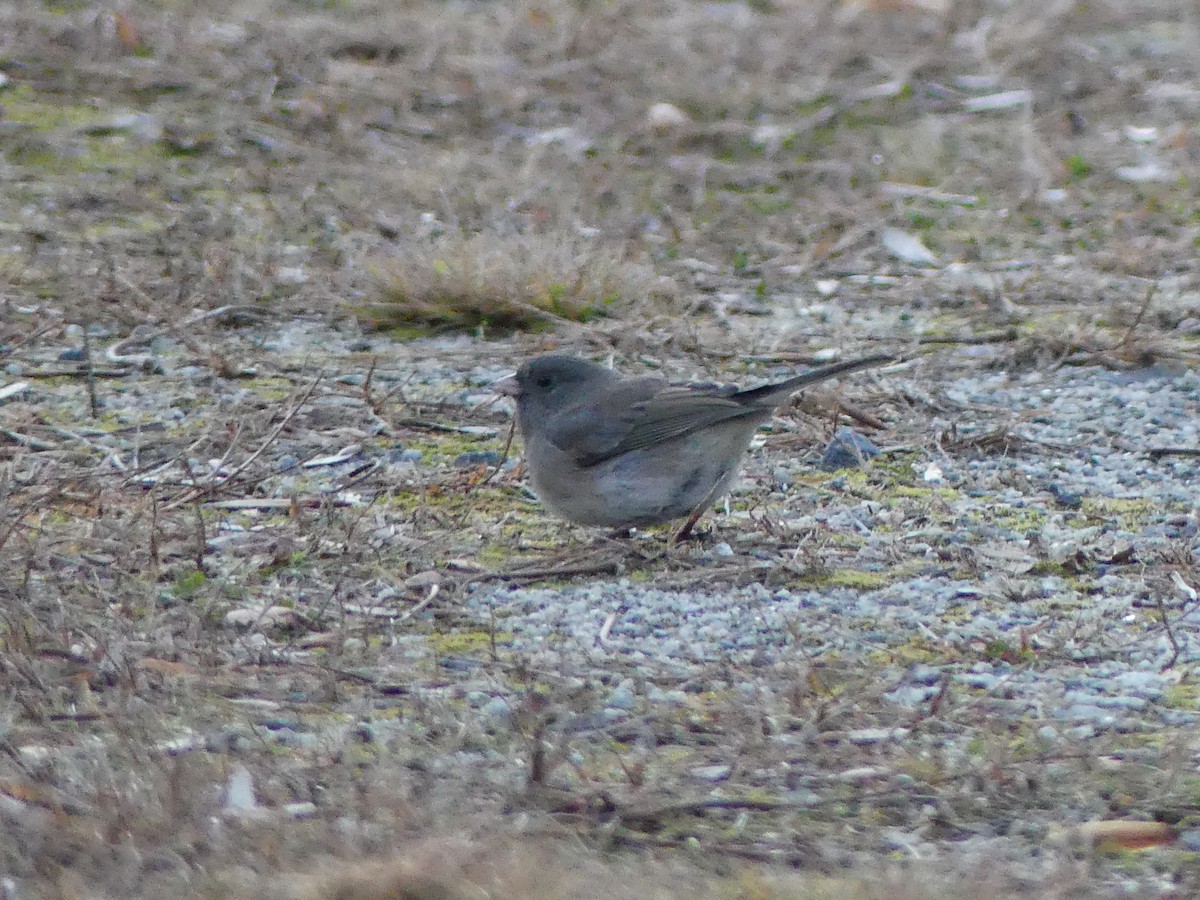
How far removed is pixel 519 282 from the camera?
7.04 meters

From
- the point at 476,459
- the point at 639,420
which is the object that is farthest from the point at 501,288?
the point at 639,420

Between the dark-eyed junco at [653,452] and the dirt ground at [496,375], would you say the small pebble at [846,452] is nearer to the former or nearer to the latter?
the dirt ground at [496,375]

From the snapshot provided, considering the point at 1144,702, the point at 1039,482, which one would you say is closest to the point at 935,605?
the point at 1144,702

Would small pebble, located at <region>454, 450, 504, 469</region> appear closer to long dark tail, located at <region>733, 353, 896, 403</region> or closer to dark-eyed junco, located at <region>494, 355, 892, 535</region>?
dark-eyed junco, located at <region>494, 355, 892, 535</region>

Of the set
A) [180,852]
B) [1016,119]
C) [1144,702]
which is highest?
[180,852]

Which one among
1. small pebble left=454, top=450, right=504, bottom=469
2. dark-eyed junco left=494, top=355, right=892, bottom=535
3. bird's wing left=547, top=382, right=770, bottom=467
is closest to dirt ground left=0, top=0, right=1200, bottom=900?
small pebble left=454, top=450, right=504, bottom=469

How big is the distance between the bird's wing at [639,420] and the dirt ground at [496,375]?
281 mm

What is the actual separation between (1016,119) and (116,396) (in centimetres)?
593

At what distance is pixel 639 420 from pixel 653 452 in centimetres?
15

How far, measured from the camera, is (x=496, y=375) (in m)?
6.63

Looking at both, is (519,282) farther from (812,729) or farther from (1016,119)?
(1016,119)

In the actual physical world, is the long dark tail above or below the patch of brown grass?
above

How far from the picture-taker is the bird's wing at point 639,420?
16.6 ft

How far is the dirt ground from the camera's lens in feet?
10.4
